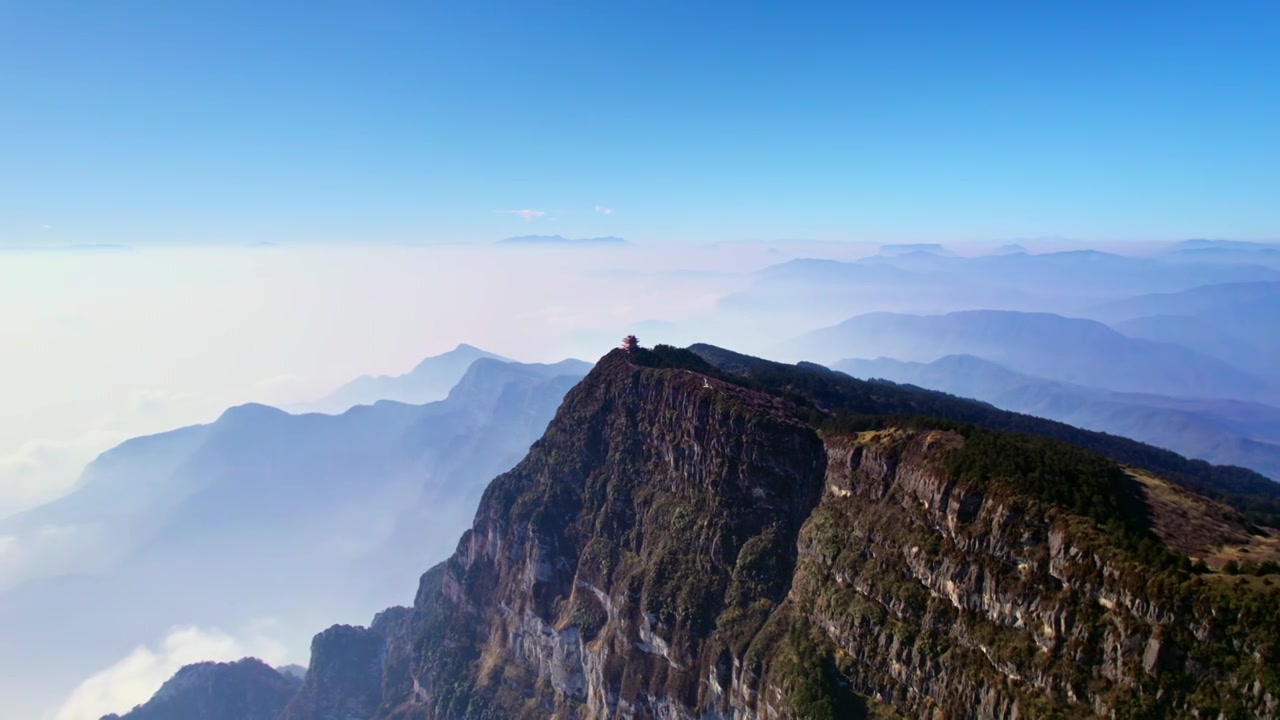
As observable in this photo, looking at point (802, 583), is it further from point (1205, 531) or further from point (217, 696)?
point (217, 696)

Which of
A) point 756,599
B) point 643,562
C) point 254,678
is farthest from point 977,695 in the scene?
point 254,678

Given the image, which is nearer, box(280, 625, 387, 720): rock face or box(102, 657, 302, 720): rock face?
box(280, 625, 387, 720): rock face

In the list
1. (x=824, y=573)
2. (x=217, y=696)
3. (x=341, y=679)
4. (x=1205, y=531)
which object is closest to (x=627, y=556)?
(x=824, y=573)

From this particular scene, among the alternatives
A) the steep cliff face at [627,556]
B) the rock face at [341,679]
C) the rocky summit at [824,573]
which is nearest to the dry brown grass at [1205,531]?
the rocky summit at [824,573]

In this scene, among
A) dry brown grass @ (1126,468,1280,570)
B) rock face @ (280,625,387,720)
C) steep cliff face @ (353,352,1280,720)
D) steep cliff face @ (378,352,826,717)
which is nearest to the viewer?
steep cliff face @ (353,352,1280,720)

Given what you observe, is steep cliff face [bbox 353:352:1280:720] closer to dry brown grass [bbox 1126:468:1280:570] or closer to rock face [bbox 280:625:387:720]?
dry brown grass [bbox 1126:468:1280:570]

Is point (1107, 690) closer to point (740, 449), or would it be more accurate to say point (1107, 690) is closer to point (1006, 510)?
point (1006, 510)

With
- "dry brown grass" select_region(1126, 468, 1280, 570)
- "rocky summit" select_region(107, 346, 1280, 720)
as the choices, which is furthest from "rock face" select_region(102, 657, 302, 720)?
"dry brown grass" select_region(1126, 468, 1280, 570)

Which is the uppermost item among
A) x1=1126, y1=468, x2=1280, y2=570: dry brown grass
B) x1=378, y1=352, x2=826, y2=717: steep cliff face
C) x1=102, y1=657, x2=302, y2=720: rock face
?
x1=1126, y1=468, x2=1280, y2=570: dry brown grass
